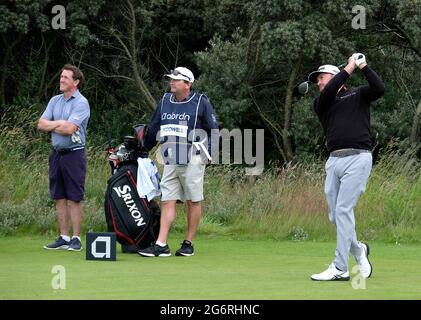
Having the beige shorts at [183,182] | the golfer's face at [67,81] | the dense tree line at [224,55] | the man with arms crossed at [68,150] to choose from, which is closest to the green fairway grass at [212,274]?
the man with arms crossed at [68,150]

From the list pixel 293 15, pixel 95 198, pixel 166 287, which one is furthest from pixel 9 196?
pixel 293 15

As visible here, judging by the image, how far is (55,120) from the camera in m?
12.1

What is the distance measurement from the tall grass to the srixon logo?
244 cm

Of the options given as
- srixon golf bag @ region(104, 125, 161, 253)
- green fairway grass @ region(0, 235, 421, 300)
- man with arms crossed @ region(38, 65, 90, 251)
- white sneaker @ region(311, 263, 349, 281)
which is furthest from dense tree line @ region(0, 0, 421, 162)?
white sneaker @ region(311, 263, 349, 281)

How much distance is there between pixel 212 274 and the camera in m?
9.55

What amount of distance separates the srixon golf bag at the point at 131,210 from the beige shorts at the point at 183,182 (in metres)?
→ 0.38

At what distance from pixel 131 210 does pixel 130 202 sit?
91 mm

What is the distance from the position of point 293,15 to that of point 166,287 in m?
19.2

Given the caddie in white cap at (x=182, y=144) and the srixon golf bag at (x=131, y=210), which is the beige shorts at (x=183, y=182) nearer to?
the caddie in white cap at (x=182, y=144)

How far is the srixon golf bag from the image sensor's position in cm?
1175

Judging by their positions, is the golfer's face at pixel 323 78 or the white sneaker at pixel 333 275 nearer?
the white sneaker at pixel 333 275

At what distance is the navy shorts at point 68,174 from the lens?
12.0 meters

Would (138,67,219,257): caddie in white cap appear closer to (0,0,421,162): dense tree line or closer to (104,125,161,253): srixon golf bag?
(104,125,161,253): srixon golf bag
